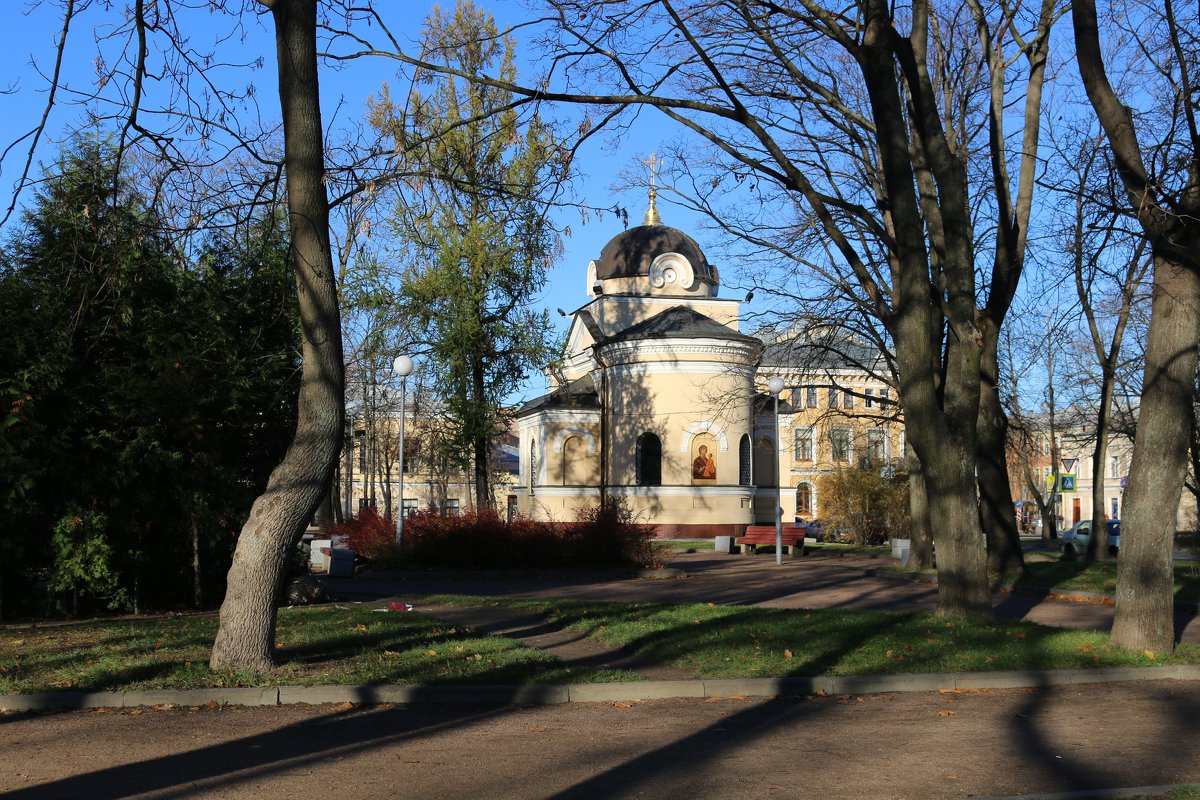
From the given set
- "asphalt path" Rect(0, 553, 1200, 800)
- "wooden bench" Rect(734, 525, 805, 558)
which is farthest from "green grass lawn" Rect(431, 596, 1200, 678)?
"wooden bench" Rect(734, 525, 805, 558)

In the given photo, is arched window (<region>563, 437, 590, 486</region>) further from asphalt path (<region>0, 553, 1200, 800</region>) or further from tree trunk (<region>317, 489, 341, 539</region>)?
asphalt path (<region>0, 553, 1200, 800</region>)

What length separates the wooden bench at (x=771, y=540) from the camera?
114 feet

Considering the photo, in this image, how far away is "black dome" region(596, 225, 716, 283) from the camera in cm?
5169

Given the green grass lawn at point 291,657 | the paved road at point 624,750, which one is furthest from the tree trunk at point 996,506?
the paved road at point 624,750

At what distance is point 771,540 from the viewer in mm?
35406

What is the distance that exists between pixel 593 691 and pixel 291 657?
119 inches

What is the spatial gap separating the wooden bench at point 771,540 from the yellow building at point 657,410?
7029mm

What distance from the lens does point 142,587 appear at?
16297mm

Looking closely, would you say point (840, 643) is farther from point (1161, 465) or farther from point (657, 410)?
point (657, 410)

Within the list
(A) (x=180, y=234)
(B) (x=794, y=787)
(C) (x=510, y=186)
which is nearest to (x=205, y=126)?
(A) (x=180, y=234)

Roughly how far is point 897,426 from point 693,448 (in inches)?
974

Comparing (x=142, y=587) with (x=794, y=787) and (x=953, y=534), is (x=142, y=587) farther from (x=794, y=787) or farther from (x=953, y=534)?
(x=794, y=787)

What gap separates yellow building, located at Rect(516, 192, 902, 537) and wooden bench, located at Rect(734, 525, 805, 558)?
23.1ft

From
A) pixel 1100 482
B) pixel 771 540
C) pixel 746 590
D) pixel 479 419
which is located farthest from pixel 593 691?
pixel 479 419
